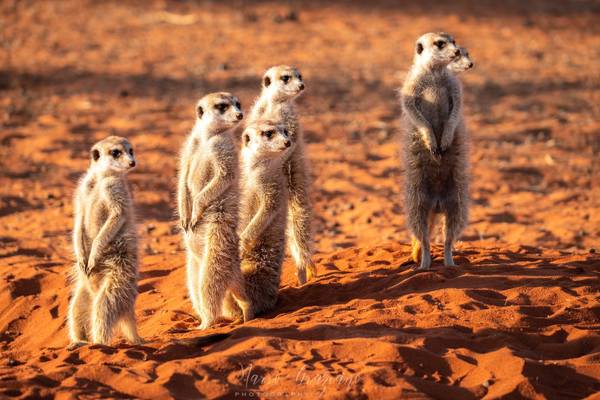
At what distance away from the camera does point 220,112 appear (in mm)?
5281

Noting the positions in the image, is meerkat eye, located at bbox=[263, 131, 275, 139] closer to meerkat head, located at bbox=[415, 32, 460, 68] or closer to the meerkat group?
the meerkat group

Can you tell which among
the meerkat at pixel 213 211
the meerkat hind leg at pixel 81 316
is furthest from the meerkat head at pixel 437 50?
the meerkat hind leg at pixel 81 316

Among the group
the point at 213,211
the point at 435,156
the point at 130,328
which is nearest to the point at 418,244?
the point at 435,156

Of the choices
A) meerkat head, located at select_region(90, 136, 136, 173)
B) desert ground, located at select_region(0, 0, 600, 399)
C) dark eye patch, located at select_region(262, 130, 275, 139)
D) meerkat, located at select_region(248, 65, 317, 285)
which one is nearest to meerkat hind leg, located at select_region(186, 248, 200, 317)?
desert ground, located at select_region(0, 0, 600, 399)

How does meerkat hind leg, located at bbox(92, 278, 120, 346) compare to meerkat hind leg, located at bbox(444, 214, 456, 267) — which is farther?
meerkat hind leg, located at bbox(444, 214, 456, 267)

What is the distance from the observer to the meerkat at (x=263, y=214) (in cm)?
540

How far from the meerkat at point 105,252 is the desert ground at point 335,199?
265 mm

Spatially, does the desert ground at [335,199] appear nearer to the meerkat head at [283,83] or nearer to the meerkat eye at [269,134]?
the meerkat eye at [269,134]

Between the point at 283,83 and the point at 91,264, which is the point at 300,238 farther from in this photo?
the point at 91,264

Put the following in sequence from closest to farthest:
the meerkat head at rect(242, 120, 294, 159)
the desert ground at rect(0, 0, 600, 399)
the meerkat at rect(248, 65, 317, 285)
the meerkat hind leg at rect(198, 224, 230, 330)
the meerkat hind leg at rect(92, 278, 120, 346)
A: the desert ground at rect(0, 0, 600, 399)
the meerkat hind leg at rect(92, 278, 120, 346)
the meerkat hind leg at rect(198, 224, 230, 330)
the meerkat head at rect(242, 120, 294, 159)
the meerkat at rect(248, 65, 317, 285)

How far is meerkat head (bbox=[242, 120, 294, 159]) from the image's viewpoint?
17.6ft

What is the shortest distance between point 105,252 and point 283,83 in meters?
1.79

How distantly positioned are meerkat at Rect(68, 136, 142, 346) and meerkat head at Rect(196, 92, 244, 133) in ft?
1.77

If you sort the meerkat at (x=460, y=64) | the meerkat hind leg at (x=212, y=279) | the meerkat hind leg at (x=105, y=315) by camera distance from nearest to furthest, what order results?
1. the meerkat hind leg at (x=105, y=315)
2. the meerkat hind leg at (x=212, y=279)
3. the meerkat at (x=460, y=64)
